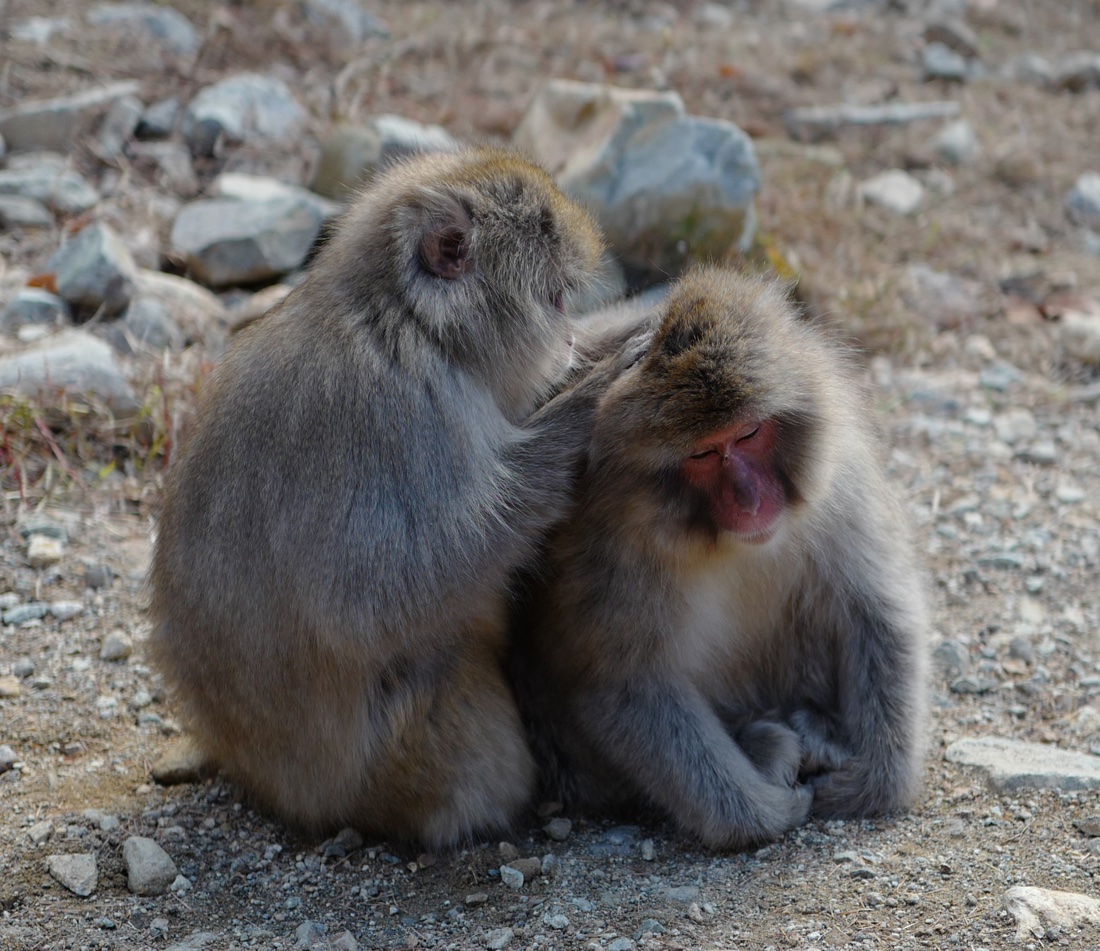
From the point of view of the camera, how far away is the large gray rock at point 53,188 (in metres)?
5.93

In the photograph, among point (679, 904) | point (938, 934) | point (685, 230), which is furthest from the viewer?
point (685, 230)

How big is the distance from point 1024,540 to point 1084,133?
14.3 feet

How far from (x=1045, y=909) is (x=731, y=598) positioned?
1000mm

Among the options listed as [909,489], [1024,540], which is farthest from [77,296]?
[1024,540]

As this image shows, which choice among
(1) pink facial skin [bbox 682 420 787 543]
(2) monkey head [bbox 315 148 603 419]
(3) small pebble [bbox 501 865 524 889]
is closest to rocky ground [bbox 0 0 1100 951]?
(3) small pebble [bbox 501 865 524 889]

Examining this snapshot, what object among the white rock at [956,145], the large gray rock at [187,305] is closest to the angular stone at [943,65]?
the white rock at [956,145]

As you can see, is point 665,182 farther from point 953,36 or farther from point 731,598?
point 953,36

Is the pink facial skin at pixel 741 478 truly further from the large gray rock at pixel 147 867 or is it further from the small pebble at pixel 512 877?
the large gray rock at pixel 147 867

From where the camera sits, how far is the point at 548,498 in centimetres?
313

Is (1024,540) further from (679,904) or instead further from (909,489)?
(679,904)

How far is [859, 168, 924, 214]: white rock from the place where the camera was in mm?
6992

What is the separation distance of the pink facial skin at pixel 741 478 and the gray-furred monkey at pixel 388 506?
0.34m

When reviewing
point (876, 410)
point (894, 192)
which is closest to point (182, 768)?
point (876, 410)

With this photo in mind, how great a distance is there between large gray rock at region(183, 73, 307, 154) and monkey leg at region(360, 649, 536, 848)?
13.4ft
